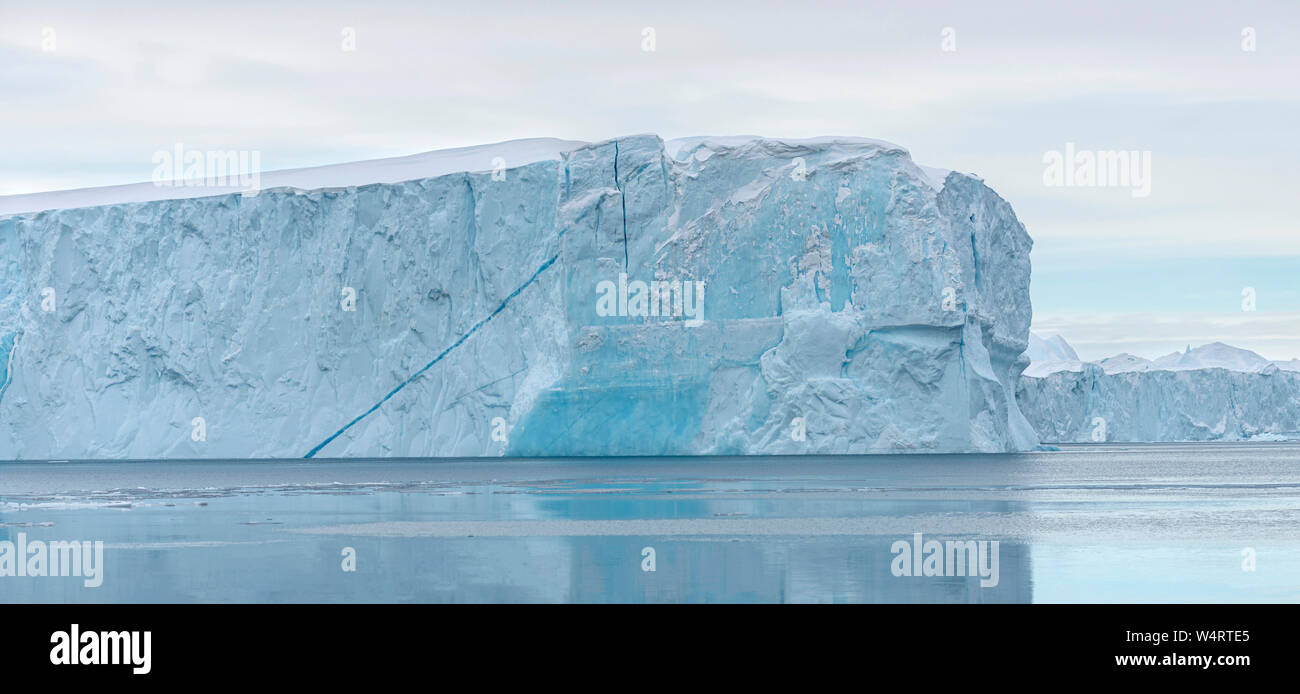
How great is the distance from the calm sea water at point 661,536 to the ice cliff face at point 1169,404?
3220 cm

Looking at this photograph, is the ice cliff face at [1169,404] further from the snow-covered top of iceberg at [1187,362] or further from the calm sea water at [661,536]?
the calm sea water at [661,536]

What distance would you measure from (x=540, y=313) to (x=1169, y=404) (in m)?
37.3

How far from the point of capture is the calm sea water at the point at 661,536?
886cm

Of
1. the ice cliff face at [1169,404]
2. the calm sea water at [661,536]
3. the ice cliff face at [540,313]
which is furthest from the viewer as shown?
the ice cliff face at [1169,404]

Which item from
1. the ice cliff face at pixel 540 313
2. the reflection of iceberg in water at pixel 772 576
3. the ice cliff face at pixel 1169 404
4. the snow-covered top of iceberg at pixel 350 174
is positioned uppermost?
the snow-covered top of iceberg at pixel 350 174

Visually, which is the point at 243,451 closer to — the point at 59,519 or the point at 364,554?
the point at 59,519

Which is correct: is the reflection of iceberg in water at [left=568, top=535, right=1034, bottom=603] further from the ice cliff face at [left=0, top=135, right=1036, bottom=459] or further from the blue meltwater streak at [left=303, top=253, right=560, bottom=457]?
the blue meltwater streak at [left=303, top=253, right=560, bottom=457]

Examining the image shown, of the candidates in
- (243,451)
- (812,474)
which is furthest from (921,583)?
(243,451)

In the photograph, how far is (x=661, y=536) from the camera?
41.0 feet

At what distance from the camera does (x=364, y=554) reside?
1109 cm
